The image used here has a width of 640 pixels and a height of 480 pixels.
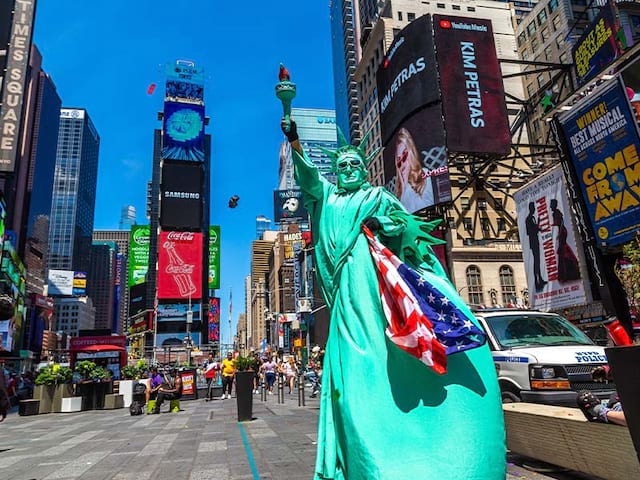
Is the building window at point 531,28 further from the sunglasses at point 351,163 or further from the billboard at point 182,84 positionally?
the sunglasses at point 351,163

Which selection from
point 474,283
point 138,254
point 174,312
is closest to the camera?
point 474,283

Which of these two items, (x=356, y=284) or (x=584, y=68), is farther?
(x=584, y=68)

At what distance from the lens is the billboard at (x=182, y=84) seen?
95500mm

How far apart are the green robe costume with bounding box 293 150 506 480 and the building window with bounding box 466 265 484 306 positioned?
44412 mm

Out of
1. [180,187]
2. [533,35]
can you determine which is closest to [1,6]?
[180,187]

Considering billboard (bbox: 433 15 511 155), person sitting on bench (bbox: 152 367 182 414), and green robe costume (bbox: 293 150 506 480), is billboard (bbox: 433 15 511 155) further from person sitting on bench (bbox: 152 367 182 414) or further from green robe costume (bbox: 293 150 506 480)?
green robe costume (bbox: 293 150 506 480)

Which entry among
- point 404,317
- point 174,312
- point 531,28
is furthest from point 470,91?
point 174,312

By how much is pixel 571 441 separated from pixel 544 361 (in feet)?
4.93

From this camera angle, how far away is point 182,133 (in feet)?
290

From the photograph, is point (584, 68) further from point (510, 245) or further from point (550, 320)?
point (550, 320)

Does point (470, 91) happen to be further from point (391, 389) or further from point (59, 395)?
point (391, 389)

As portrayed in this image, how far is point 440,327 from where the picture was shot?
303 cm

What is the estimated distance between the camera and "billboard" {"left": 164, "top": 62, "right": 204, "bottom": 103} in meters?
95.5

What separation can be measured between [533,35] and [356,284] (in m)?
73.8
